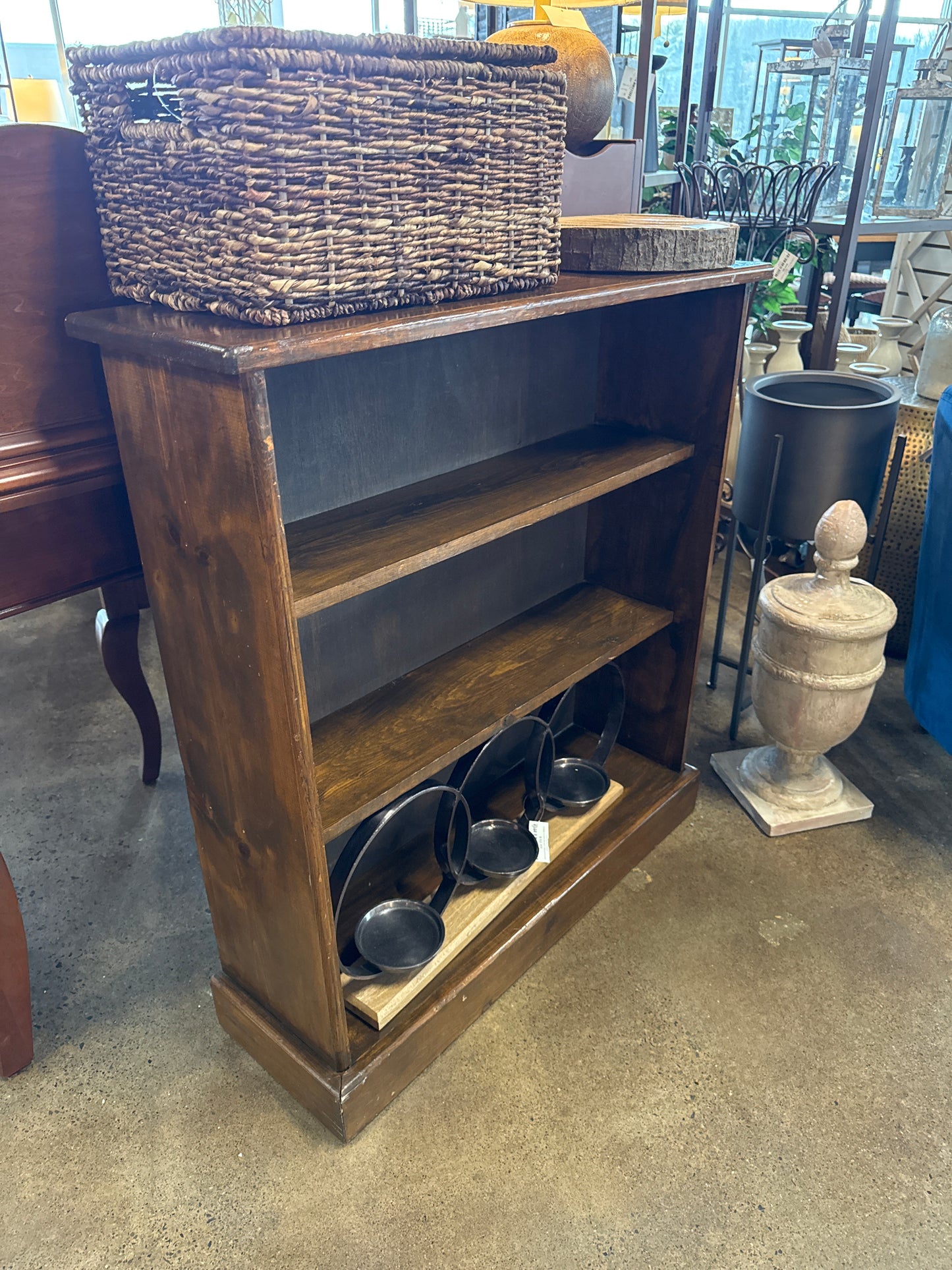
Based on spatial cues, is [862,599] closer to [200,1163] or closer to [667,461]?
[667,461]

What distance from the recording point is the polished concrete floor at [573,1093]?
1.20m

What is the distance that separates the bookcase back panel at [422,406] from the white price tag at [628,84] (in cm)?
136

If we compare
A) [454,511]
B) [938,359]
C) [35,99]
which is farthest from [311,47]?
[35,99]

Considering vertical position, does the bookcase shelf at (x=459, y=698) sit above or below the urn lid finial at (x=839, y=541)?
below

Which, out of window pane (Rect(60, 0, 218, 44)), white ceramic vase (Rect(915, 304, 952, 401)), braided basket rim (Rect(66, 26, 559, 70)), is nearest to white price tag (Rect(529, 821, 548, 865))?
braided basket rim (Rect(66, 26, 559, 70))

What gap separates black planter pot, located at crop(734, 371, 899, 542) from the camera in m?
1.86

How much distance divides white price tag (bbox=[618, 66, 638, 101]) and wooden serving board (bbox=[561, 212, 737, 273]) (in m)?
1.53

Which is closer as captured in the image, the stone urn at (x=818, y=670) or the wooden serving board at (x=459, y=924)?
the wooden serving board at (x=459, y=924)

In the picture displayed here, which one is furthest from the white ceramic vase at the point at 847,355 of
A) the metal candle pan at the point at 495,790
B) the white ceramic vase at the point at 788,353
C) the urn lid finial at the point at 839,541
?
the metal candle pan at the point at 495,790

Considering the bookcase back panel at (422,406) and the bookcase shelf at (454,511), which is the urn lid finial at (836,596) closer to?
the bookcase shelf at (454,511)

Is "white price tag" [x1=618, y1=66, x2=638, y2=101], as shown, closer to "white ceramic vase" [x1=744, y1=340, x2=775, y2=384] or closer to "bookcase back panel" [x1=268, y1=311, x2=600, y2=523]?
"white ceramic vase" [x1=744, y1=340, x2=775, y2=384]

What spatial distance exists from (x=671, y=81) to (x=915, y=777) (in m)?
8.48

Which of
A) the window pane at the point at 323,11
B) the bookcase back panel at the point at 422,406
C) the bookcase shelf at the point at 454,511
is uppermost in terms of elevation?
the window pane at the point at 323,11

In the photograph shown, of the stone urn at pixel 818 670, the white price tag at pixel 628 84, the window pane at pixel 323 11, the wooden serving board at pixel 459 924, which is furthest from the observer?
the window pane at pixel 323 11
